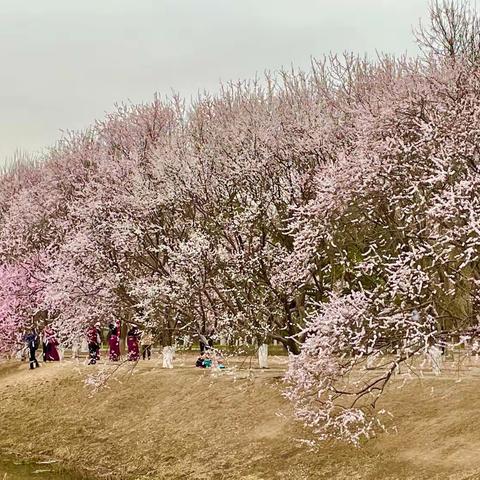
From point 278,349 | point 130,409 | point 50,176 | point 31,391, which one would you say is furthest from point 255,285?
point 50,176

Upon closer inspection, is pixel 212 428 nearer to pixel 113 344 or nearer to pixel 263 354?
pixel 263 354

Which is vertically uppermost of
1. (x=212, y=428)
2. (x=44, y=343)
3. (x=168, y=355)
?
(x=44, y=343)

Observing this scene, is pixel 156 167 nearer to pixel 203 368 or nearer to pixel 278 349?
pixel 203 368

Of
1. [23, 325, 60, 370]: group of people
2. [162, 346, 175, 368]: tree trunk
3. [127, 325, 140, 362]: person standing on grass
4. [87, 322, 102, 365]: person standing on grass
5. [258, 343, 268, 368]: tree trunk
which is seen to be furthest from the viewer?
[23, 325, 60, 370]: group of people

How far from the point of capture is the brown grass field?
2794 centimetres

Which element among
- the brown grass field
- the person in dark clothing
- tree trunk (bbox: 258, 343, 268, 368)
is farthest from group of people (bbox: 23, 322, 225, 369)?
tree trunk (bbox: 258, 343, 268, 368)

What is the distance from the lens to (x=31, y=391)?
48.8 meters

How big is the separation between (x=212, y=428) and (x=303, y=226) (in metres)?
9.82

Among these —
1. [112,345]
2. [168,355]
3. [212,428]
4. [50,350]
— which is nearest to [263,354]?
[168,355]

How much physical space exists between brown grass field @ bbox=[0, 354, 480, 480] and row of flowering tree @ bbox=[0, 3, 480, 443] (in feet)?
5.21

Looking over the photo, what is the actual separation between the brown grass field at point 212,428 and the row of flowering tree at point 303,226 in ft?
5.21

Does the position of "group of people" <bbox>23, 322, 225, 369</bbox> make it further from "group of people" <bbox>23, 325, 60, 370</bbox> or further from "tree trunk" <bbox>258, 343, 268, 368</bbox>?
"tree trunk" <bbox>258, 343, 268, 368</bbox>

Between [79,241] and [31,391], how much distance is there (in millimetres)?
9346

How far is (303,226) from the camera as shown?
36.9 metres
